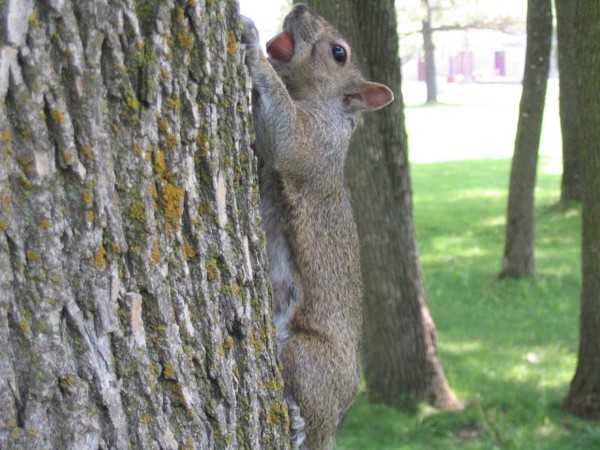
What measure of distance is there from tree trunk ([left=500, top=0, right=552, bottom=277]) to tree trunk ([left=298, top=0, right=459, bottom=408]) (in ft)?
10.6

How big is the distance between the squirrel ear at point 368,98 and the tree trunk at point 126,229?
1.82 metres

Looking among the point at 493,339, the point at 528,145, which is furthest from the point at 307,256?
the point at 528,145

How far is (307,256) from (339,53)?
118 centimetres

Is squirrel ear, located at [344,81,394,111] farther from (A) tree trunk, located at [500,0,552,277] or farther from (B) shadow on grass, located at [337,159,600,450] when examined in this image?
(A) tree trunk, located at [500,0,552,277]

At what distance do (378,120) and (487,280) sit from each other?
14.5 feet

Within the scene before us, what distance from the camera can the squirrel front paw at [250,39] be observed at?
292cm

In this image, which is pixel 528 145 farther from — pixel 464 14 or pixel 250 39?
pixel 464 14

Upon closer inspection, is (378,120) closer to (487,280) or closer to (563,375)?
(563,375)

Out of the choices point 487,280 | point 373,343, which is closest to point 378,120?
point 373,343

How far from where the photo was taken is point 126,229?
6.53ft

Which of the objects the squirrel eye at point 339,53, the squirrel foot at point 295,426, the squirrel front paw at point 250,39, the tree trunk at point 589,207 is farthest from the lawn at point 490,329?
the squirrel front paw at point 250,39

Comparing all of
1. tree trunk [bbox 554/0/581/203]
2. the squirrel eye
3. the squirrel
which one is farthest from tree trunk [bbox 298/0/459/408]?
tree trunk [bbox 554/0/581/203]

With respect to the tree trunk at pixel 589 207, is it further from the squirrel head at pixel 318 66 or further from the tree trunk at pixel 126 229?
the tree trunk at pixel 126 229

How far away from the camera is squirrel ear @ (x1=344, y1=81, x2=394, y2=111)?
4090 mm
